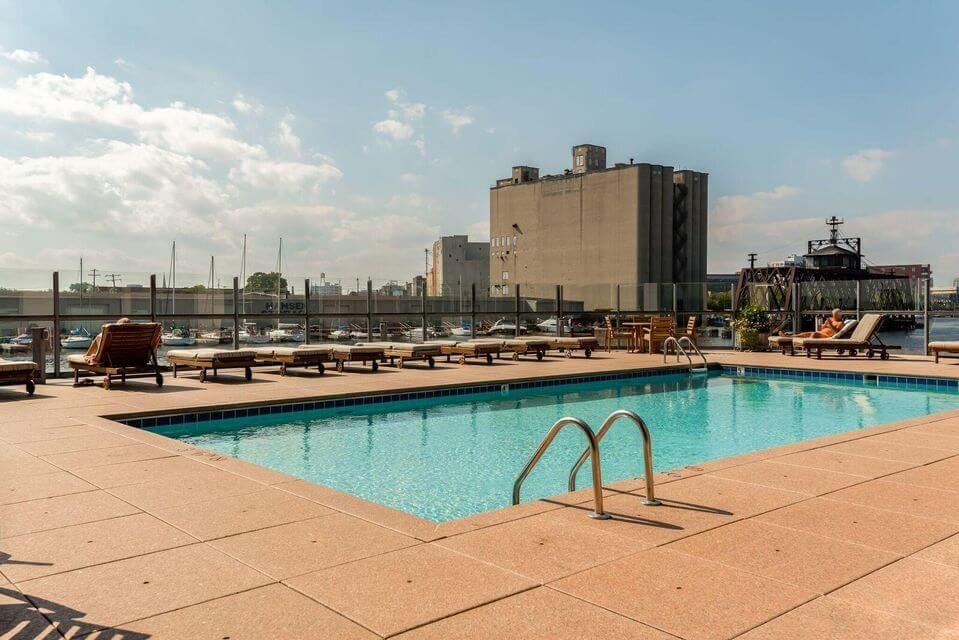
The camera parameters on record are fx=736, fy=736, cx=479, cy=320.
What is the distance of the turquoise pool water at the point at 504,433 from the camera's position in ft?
20.9

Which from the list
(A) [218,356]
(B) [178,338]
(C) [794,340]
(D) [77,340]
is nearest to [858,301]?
(C) [794,340]

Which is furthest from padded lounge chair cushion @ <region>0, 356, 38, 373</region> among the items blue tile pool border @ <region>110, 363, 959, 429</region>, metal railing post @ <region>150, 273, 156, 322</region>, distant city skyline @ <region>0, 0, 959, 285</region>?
metal railing post @ <region>150, 273, 156, 322</region>

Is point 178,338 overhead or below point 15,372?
overhead

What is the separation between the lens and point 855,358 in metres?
16.0

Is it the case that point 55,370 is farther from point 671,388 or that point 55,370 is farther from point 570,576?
point 570,576

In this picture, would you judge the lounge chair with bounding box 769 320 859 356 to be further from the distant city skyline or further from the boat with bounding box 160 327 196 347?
the boat with bounding box 160 327 196 347

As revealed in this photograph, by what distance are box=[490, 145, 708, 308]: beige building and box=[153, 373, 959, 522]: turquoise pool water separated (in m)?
57.0

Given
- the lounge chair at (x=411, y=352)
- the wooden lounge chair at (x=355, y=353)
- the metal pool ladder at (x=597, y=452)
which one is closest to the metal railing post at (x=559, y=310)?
the lounge chair at (x=411, y=352)

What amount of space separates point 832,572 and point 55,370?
12.1m

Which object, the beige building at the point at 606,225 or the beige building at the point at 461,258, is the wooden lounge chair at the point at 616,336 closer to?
the beige building at the point at 606,225

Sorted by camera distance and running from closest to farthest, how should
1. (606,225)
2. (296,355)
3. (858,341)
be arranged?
1. (296,355)
2. (858,341)
3. (606,225)

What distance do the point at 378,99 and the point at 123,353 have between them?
32.0 ft

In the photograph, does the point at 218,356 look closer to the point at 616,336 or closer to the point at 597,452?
the point at 597,452

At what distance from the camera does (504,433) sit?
338 inches
